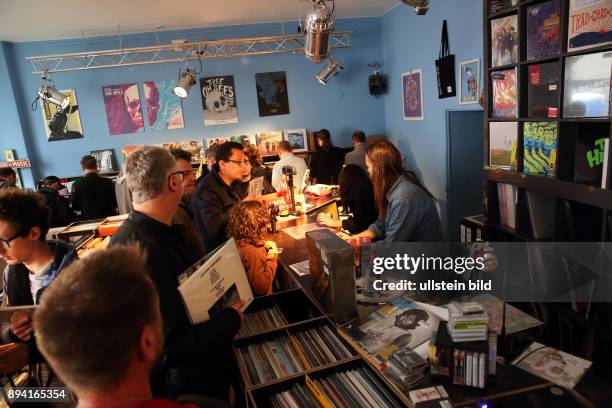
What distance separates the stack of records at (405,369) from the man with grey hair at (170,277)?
23.2 inches

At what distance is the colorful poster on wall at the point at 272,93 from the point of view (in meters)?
6.87

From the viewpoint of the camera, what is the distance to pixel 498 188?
3176 millimetres

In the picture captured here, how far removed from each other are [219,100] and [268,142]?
1.10 metres

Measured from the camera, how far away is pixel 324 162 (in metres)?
6.36

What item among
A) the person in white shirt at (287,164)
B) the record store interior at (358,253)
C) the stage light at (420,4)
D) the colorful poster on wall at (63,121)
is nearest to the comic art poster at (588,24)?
the record store interior at (358,253)

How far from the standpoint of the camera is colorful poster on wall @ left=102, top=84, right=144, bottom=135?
658 cm

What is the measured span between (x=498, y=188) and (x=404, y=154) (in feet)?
11.1

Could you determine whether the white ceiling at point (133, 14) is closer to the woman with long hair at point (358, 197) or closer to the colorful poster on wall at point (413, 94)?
the colorful poster on wall at point (413, 94)

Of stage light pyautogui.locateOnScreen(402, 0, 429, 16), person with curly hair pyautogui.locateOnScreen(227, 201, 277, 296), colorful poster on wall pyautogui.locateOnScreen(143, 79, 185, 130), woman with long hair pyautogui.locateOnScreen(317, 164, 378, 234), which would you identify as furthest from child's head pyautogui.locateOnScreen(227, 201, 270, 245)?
colorful poster on wall pyautogui.locateOnScreen(143, 79, 185, 130)

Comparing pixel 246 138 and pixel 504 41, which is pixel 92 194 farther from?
pixel 504 41

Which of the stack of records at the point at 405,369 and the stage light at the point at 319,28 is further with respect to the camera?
the stage light at the point at 319,28

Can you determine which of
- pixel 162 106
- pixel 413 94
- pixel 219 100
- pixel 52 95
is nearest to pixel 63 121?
pixel 52 95

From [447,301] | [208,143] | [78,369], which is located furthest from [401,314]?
[208,143]

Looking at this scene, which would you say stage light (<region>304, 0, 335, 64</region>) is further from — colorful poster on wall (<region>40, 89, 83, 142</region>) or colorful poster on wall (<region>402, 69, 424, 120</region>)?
colorful poster on wall (<region>40, 89, 83, 142</region>)
